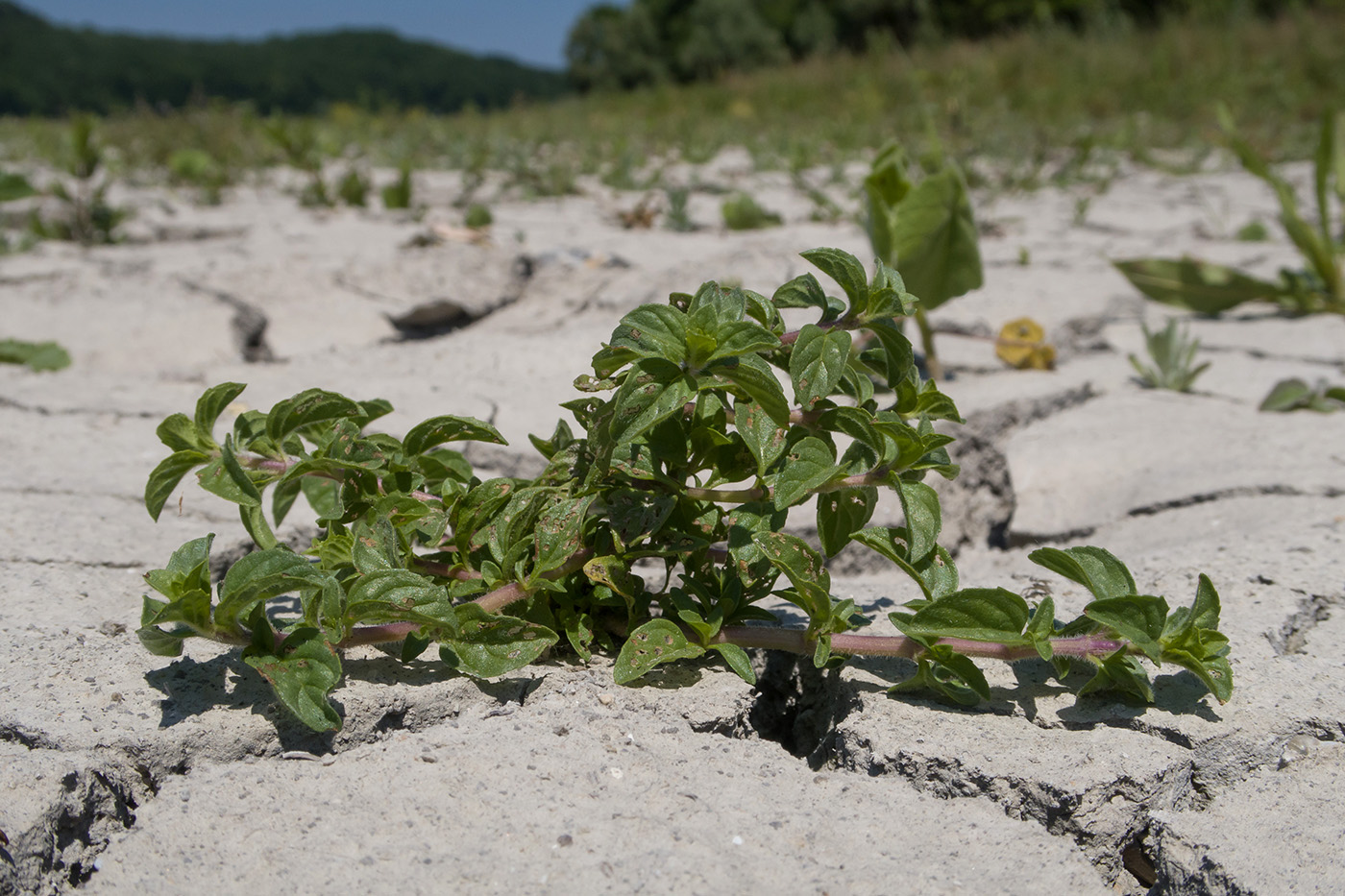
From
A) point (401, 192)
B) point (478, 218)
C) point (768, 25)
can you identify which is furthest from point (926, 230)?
point (768, 25)

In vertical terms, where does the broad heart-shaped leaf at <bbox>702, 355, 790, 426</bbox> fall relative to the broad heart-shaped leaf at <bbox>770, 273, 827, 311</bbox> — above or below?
below

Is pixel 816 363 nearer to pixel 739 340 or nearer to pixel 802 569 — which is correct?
pixel 739 340

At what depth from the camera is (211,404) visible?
1151 mm

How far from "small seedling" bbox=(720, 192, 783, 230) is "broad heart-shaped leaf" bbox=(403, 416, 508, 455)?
8.75ft

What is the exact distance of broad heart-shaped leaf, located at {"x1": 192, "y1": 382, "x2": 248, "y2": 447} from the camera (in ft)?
3.76

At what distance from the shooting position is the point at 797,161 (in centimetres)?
475

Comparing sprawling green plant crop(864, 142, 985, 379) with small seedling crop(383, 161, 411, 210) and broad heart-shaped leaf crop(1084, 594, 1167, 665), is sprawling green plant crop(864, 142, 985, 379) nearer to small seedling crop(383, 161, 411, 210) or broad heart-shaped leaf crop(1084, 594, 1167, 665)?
broad heart-shaped leaf crop(1084, 594, 1167, 665)

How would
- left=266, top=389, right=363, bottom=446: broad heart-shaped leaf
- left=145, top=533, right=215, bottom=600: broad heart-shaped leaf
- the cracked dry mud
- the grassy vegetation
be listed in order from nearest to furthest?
the cracked dry mud → left=145, top=533, right=215, bottom=600: broad heart-shaped leaf → left=266, top=389, right=363, bottom=446: broad heart-shaped leaf → the grassy vegetation

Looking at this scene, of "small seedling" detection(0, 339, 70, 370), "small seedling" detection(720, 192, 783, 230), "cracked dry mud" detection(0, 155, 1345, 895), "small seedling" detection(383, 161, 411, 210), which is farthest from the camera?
"small seedling" detection(383, 161, 411, 210)

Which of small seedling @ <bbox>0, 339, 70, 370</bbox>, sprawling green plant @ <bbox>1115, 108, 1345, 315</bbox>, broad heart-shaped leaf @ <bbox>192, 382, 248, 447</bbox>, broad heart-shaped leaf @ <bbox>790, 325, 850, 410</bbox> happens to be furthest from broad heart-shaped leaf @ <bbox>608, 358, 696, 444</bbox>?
sprawling green plant @ <bbox>1115, 108, 1345, 315</bbox>

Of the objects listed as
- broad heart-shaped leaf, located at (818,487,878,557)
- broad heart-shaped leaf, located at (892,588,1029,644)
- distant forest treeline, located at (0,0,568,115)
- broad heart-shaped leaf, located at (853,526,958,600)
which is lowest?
broad heart-shaped leaf, located at (892,588,1029,644)

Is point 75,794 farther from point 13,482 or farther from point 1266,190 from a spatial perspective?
point 1266,190

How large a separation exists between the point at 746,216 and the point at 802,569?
2871 mm

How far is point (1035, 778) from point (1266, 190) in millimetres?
4970
